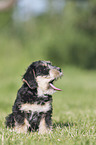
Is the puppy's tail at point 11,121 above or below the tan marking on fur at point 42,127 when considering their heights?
above

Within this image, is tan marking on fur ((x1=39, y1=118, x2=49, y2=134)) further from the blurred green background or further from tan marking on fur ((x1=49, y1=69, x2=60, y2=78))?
the blurred green background

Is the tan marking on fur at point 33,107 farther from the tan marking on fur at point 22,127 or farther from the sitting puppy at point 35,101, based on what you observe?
the tan marking on fur at point 22,127

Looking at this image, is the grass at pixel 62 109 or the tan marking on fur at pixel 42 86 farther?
the tan marking on fur at pixel 42 86

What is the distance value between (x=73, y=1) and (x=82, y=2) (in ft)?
3.42

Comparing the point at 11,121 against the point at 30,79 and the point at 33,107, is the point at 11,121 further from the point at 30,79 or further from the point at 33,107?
the point at 30,79

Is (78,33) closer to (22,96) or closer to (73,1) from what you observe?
(73,1)

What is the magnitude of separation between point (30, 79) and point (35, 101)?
15.5 inches

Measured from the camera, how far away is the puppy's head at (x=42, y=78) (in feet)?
15.6

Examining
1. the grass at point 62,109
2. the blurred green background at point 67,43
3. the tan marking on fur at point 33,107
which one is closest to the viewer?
the grass at point 62,109

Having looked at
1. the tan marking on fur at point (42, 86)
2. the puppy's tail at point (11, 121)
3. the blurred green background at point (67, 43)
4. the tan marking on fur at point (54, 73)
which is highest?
the blurred green background at point (67, 43)

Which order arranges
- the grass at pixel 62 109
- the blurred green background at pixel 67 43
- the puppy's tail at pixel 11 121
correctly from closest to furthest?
the grass at pixel 62 109, the puppy's tail at pixel 11 121, the blurred green background at pixel 67 43

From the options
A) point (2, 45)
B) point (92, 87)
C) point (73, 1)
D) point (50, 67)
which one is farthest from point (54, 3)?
point (50, 67)

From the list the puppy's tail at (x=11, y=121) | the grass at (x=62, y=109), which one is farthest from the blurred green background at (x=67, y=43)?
the puppy's tail at (x=11, y=121)

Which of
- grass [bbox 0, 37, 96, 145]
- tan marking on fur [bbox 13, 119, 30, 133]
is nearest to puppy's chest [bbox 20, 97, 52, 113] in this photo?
tan marking on fur [bbox 13, 119, 30, 133]
